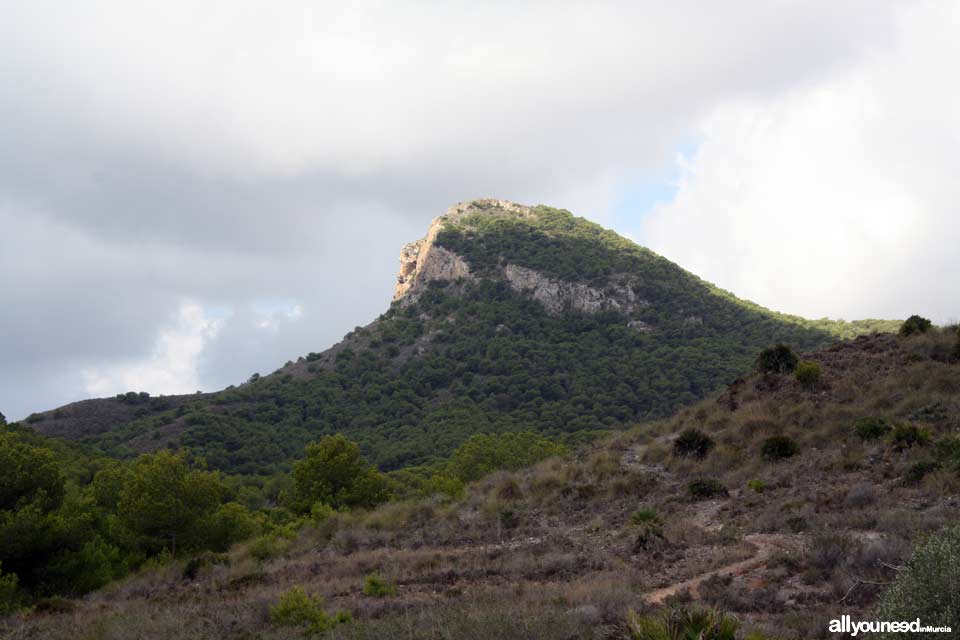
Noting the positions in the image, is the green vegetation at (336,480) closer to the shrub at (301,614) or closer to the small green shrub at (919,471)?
the shrub at (301,614)

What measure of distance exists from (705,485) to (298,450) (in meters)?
52.0

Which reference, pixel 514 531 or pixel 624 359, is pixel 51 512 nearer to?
pixel 514 531

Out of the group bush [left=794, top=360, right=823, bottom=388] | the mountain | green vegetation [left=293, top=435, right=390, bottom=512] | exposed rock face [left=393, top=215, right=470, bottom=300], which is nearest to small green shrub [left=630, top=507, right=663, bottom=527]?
bush [left=794, top=360, right=823, bottom=388]

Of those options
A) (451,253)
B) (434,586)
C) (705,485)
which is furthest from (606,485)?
(451,253)

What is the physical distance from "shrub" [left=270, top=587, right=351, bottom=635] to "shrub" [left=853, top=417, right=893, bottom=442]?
14.6m

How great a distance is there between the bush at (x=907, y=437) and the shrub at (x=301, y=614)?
1371 centimetres

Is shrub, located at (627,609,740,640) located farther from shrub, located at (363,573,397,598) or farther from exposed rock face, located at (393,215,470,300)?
exposed rock face, located at (393,215,470,300)

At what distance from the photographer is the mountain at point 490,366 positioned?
60.0 metres

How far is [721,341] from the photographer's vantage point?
66.9 metres

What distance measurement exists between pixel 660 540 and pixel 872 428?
8.22 m

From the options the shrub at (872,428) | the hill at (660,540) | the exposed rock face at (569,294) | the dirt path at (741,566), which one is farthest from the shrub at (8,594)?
the exposed rock face at (569,294)

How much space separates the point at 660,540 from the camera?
13.1 m

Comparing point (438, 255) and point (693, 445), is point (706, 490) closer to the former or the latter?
point (693, 445)

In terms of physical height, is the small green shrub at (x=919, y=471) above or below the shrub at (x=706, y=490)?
above
